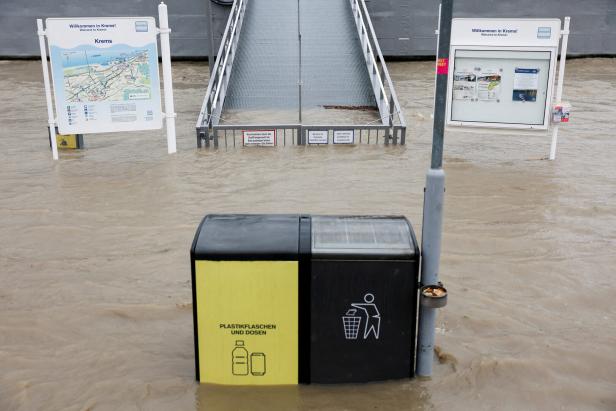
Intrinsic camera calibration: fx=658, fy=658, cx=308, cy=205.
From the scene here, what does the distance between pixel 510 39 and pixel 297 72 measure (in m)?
A: 6.31

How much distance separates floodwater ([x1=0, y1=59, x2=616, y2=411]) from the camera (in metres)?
4.33

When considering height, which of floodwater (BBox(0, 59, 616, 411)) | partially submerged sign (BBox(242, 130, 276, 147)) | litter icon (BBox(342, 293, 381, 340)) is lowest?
floodwater (BBox(0, 59, 616, 411))

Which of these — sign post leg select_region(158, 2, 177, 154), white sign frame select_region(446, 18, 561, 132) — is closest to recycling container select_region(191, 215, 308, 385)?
white sign frame select_region(446, 18, 561, 132)

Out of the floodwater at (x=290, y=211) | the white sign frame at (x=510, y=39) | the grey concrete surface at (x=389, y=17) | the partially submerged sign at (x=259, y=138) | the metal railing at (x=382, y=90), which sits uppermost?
the grey concrete surface at (x=389, y=17)

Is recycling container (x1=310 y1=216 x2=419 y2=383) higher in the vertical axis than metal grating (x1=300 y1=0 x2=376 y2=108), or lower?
lower

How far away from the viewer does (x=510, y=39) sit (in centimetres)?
1005

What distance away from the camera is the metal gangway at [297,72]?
1201 cm

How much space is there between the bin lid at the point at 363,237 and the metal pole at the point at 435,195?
14 centimetres

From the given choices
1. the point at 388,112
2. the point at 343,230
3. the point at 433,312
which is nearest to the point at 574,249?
the point at 433,312

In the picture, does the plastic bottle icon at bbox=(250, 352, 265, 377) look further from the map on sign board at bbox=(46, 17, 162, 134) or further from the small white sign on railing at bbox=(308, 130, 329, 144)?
the small white sign on railing at bbox=(308, 130, 329, 144)

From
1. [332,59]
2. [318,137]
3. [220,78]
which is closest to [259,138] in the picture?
[318,137]

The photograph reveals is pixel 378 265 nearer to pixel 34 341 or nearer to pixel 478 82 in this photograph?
pixel 34 341

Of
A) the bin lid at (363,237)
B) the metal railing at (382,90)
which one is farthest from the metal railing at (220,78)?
the bin lid at (363,237)

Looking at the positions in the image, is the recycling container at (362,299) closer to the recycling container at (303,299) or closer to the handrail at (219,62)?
the recycling container at (303,299)
